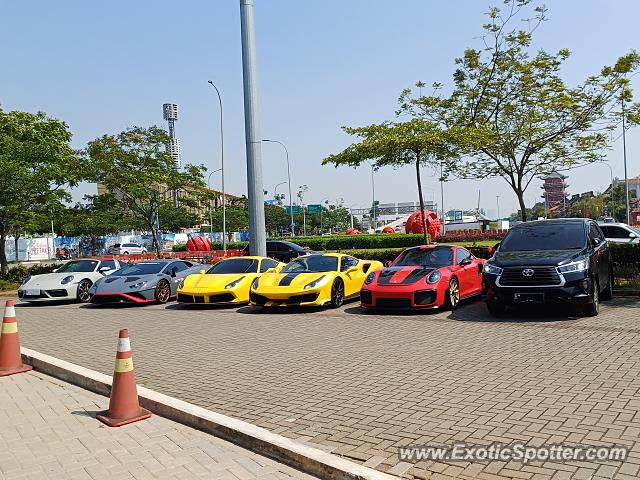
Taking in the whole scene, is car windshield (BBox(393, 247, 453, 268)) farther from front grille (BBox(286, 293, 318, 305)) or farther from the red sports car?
front grille (BBox(286, 293, 318, 305))

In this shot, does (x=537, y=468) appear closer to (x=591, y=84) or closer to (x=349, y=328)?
(x=349, y=328)

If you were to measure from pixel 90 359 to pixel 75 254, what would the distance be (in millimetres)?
58066

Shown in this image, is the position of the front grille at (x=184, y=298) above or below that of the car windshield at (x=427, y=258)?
below

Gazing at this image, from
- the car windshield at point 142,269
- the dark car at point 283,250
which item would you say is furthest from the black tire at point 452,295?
the dark car at point 283,250

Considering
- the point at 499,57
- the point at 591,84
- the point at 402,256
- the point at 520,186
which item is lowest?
the point at 402,256

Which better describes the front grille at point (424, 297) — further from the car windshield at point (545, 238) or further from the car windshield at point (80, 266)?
the car windshield at point (80, 266)

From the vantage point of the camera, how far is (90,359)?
25.8ft

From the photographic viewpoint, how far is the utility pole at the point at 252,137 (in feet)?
56.6

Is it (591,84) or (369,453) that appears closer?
(369,453)

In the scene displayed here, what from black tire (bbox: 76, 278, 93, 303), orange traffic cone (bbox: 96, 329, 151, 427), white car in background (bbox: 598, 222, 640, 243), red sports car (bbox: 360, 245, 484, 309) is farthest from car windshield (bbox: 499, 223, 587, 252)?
white car in background (bbox: 598, 222, 640, 243)

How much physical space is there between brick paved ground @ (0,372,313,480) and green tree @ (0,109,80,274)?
18.1m

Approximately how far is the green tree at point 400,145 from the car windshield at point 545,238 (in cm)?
635

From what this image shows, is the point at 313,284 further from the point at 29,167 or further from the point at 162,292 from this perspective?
the point at 29,167

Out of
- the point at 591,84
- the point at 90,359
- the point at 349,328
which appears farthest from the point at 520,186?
the point at 90,359
